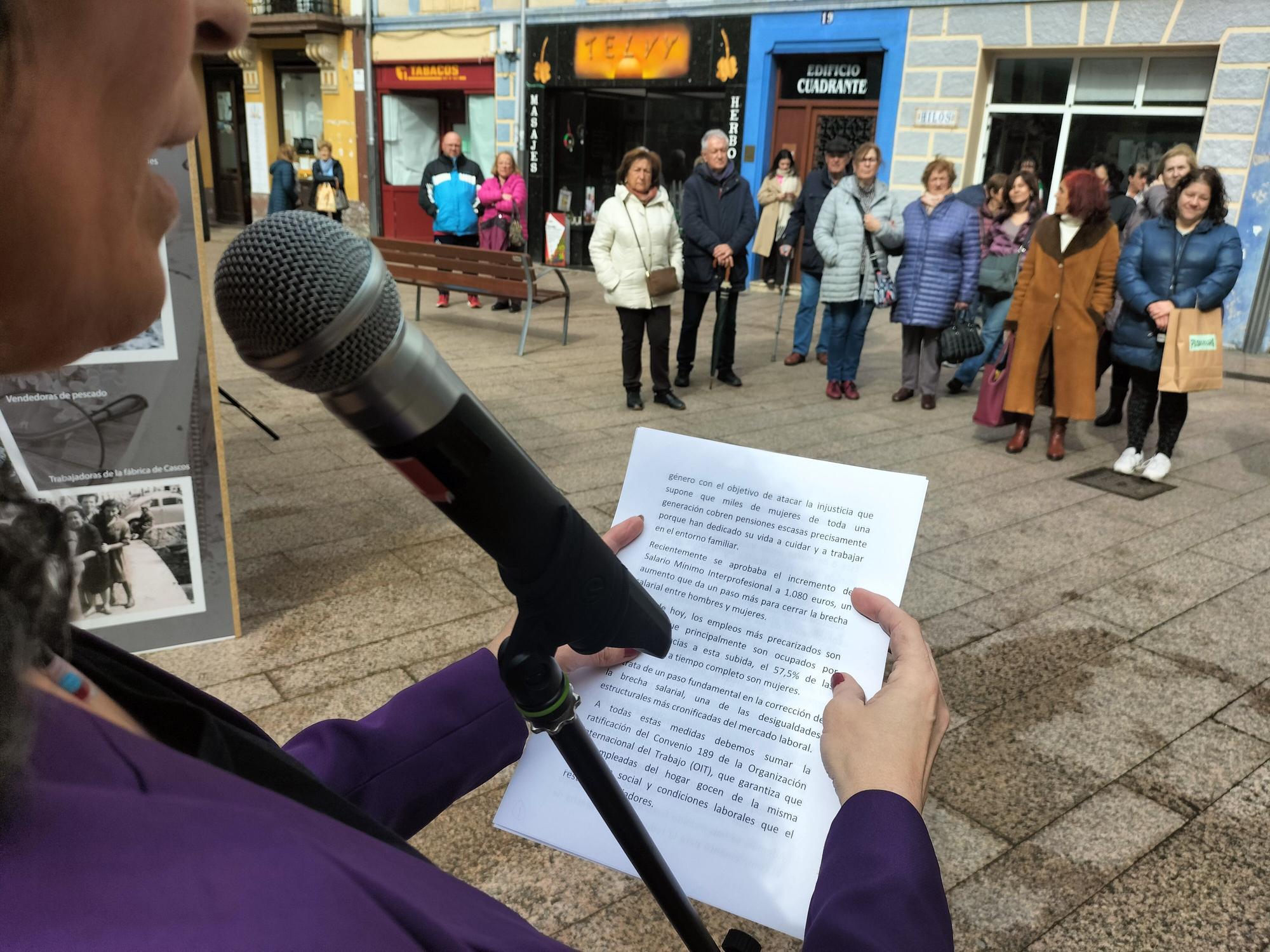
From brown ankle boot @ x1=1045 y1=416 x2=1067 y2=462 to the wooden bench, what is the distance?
183 inches

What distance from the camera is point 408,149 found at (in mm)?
19125

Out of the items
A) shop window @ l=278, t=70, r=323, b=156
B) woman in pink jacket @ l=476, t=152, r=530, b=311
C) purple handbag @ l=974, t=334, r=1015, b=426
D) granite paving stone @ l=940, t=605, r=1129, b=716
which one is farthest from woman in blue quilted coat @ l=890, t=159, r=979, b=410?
shop window @ l=278, t=70, r=323, b=156

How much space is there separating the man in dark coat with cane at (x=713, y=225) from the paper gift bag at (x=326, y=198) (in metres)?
7.48

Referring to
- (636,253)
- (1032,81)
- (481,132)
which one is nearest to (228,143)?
(481,132)

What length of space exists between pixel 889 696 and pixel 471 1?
60.6 ft

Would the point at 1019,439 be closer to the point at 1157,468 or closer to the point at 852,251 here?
the point at 1157,468

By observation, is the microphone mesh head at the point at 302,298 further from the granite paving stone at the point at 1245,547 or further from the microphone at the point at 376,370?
the granite paving stone at the point at 1245,547

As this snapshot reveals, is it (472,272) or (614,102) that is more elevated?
(614,102)

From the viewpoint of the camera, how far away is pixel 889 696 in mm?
1099

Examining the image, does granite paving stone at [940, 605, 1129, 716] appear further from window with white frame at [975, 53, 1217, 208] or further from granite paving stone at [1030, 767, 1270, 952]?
window with white frame at [975, 53, 1217, 208]

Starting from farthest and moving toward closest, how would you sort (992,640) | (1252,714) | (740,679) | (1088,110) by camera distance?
(1088,110) < (992,640) < (1252,714) < (740,679)

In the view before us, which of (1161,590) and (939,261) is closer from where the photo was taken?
→ (1161,590)

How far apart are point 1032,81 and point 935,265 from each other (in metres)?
6.33

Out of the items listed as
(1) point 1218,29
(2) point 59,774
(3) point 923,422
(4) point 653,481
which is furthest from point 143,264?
(1) point 1218,29
